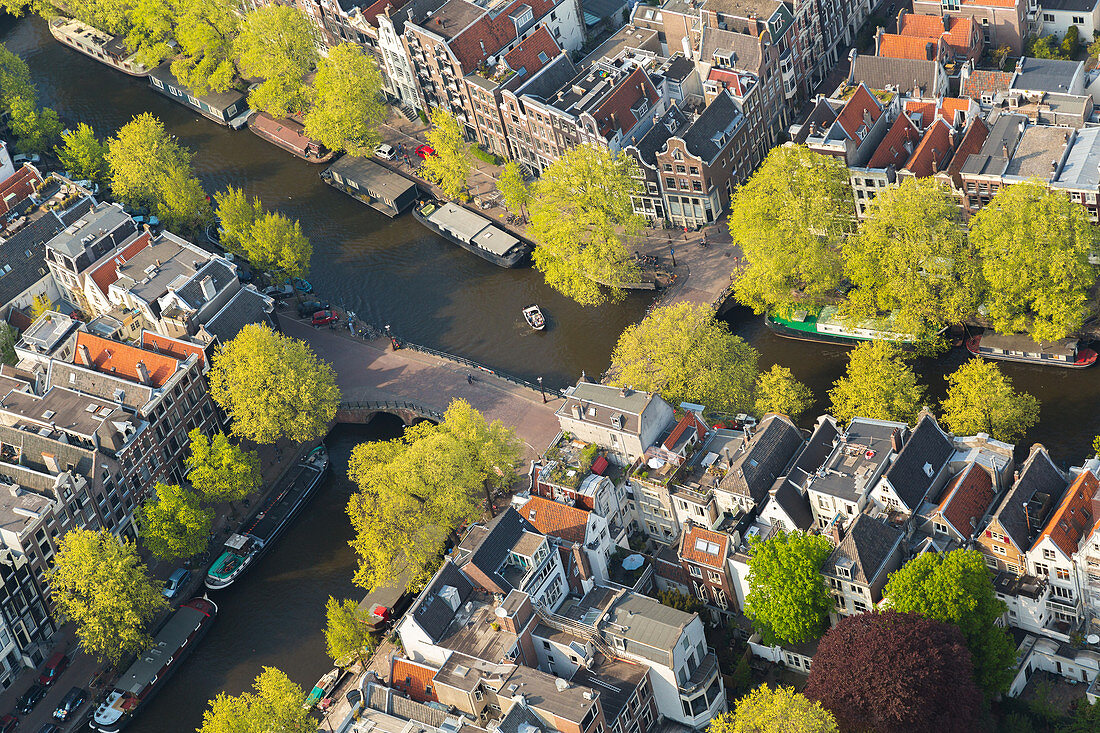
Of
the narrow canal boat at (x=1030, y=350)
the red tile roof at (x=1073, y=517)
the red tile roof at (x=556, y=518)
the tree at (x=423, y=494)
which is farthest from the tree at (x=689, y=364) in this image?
the red tile roof at (x=1073, y=517)

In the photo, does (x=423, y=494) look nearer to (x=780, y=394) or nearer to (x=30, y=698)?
(x=780, y=394)

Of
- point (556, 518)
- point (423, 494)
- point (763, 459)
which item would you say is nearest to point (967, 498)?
point (763, 459)

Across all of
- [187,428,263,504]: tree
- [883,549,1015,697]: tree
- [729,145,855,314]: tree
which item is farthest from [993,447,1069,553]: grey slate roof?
[187,428,263,504]: tree

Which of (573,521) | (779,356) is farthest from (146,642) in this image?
(779,356)

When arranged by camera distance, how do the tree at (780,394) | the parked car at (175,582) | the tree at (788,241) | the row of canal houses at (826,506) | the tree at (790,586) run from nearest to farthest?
the row of canal houses at (826,506) < the tree at (790,586) < the tree at (780,394) < the parked car at (175,582) < the tree at (788,241)

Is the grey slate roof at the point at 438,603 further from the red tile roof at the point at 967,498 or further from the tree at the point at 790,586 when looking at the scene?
the red tile roof at the point at 967,498
